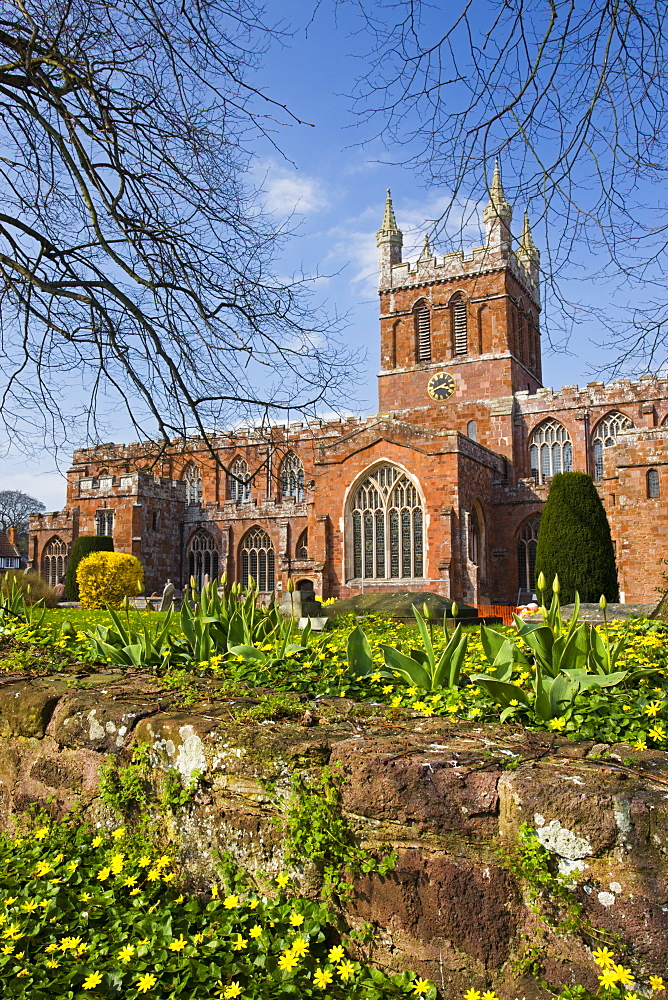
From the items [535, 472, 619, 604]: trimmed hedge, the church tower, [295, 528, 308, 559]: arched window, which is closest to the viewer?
[535, 472, 619, 604]: trimmed hedge

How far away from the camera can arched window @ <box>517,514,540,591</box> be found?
28583 mm

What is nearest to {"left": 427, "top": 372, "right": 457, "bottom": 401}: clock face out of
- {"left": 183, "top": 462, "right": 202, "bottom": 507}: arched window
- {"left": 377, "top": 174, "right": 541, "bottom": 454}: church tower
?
{"left": 377, "top": 174, "right": 541, "bottom": 454}: church tower

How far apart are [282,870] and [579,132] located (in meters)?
3.99

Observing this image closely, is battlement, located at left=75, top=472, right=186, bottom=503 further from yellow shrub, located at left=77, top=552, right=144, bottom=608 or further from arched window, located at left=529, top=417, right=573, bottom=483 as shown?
arched window, located at left=529, top=417, right=573, bottom=483

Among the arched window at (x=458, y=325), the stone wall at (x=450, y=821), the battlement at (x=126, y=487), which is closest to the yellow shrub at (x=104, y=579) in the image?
the battlement at (x=126, y=487)

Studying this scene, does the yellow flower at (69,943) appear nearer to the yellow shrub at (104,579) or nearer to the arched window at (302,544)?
the yellow shrub at (104,579)

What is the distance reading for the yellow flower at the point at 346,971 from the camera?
241 centimetres

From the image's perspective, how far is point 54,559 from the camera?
4025 cm

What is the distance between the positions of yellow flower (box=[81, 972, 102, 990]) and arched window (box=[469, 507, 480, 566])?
23.4 meters

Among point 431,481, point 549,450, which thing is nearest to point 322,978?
point 431,481

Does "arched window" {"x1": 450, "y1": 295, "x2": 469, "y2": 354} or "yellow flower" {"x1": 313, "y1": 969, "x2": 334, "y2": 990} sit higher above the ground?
"arched window" {"x1": 450, "y1": 295, "x2": 469, "y2": 354}

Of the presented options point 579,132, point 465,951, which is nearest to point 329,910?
point 465,951

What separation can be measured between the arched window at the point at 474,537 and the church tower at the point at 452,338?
24.0 feet

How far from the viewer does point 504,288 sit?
3572cm
